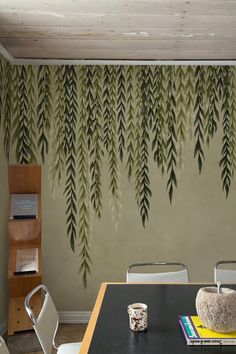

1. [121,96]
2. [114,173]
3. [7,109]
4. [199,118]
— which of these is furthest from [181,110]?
[7,109]

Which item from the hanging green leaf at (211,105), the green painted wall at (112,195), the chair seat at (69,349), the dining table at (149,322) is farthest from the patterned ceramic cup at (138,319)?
the hanging green leaf at (211,105)

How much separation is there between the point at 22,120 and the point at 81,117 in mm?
622

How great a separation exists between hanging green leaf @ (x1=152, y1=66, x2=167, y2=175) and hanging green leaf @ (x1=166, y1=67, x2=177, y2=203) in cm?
5

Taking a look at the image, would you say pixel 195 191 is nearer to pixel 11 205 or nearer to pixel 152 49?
pixel 152 49

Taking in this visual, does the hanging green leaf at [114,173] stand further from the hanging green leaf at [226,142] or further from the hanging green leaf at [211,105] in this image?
the hanging green leaf at [226,142]

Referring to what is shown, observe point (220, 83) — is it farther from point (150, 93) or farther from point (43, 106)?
point (43, 106)

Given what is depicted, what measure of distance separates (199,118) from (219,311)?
2776 mm

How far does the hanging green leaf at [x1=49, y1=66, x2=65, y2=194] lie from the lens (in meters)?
4.12

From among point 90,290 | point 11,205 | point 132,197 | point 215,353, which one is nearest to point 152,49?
point 132,197

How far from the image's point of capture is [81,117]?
4137mm

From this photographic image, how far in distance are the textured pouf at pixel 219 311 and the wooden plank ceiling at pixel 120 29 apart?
1.98 metres

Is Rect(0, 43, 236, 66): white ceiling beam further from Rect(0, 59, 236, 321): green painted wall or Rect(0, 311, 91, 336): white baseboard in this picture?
Rect(0, 311, 91, 336): white baseboard

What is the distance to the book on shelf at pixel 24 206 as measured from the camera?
3.71 metres

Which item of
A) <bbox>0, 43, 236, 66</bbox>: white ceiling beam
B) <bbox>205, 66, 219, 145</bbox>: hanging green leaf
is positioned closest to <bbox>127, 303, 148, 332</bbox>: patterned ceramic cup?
<bbox>205, 66, 219, 145</bbox>: hanging green leaf
